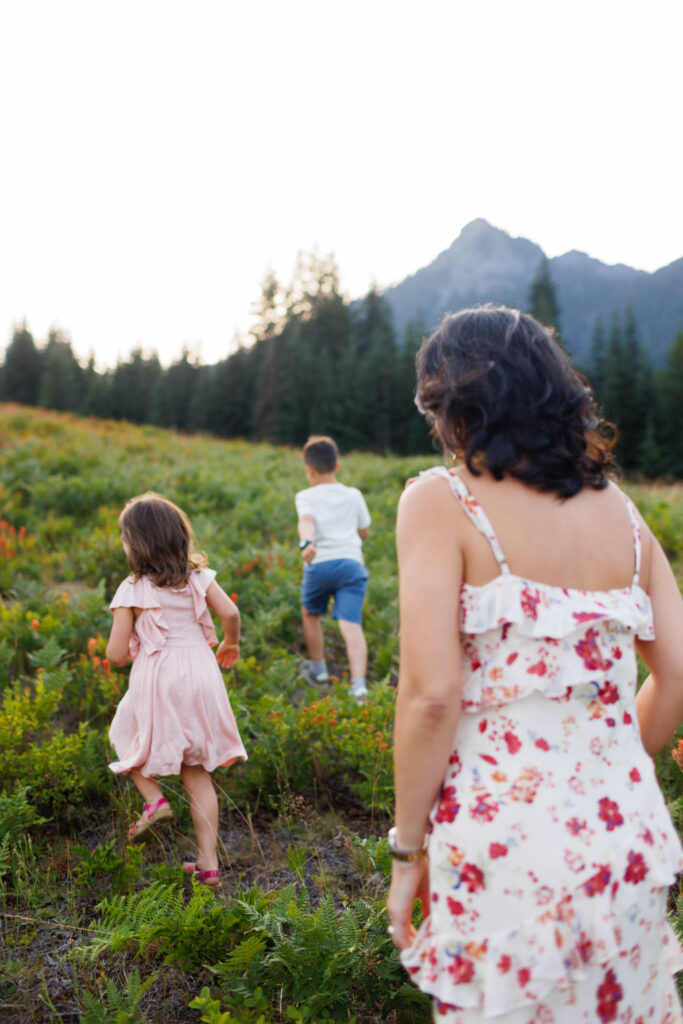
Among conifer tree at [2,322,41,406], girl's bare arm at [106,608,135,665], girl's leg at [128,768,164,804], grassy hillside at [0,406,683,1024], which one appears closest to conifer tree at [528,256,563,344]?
conifer tree at [2,322,41,406]

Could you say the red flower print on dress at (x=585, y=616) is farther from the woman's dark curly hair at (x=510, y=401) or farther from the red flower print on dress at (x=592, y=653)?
the woman's dark curly hair at (x=510, y=401)

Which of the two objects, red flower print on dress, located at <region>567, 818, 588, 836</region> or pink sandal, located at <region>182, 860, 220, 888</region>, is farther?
pink sandal, located at <region>182, 860, 220, 888</region>

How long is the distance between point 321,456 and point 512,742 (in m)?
4.57

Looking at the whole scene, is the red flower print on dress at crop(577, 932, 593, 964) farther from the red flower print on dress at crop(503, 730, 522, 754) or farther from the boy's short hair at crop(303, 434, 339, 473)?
the boy's short hair at crop(303, 434, 339, 473)

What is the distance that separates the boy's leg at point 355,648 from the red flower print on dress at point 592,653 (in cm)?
418

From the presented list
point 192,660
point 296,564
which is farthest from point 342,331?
point 192,660

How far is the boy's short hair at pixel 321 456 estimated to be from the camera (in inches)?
233

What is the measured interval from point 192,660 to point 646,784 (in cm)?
250

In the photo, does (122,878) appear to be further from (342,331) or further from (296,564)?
(342,331)

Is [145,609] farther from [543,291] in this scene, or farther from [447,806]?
[543,291]

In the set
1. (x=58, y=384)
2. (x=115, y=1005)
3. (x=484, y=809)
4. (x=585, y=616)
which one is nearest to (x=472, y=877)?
(x=484, y=809)

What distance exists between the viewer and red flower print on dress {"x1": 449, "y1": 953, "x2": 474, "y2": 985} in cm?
145

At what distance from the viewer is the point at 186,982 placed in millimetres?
2701

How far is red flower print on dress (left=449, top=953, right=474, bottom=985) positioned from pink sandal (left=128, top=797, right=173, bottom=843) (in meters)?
2.36
